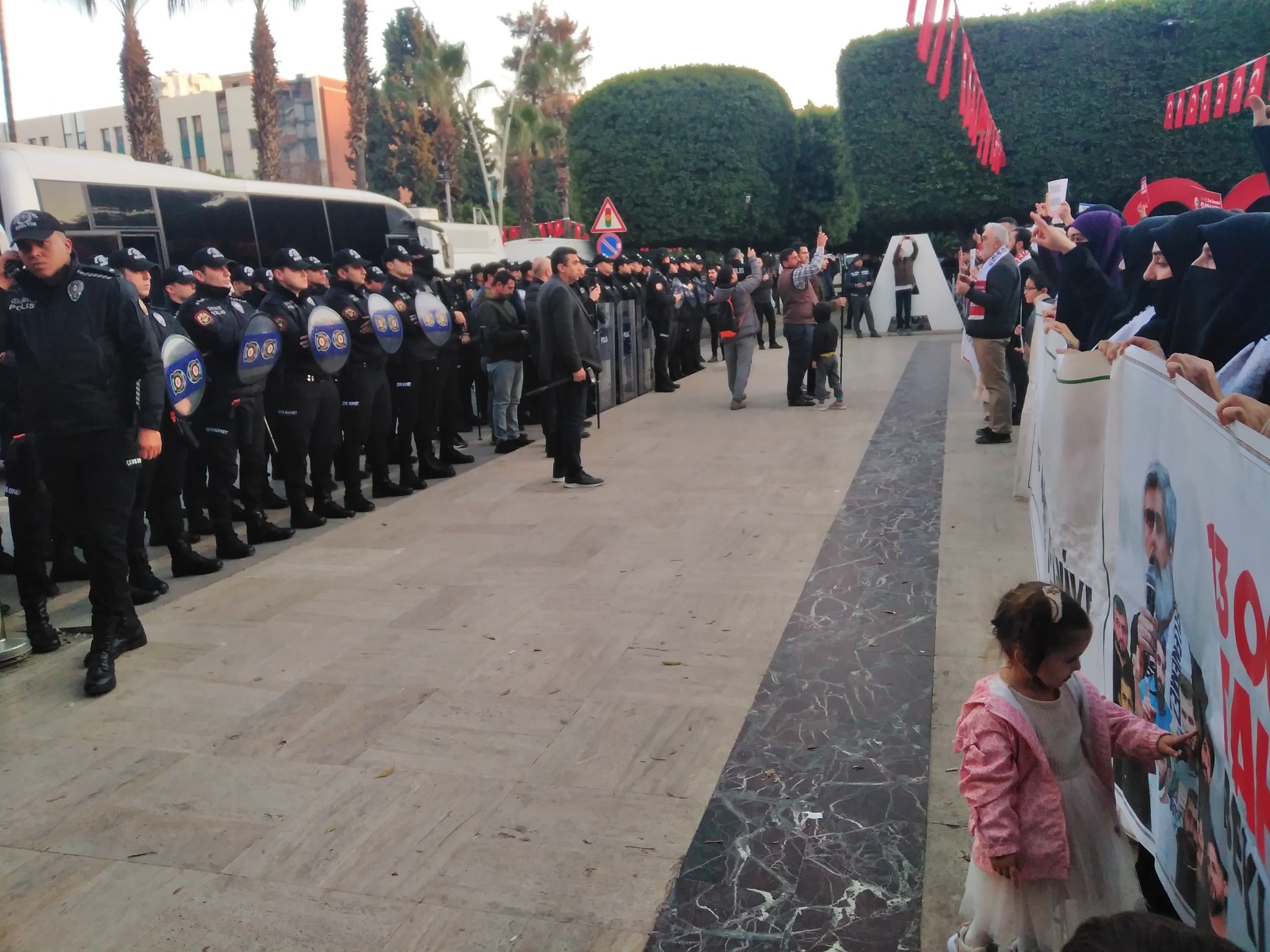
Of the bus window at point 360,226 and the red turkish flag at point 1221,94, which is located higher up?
the red turkish flag at point 1221,94

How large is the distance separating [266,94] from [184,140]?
52254 mm

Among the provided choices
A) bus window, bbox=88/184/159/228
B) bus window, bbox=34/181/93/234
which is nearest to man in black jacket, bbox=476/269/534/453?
bus window, bbox=34/181/93/234

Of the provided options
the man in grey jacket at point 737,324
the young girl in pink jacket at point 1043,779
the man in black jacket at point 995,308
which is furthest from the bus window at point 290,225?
the young girl in pink jacket at point 1043,779

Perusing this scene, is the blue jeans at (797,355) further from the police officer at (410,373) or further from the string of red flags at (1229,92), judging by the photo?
the string of red flags at (1229,92)

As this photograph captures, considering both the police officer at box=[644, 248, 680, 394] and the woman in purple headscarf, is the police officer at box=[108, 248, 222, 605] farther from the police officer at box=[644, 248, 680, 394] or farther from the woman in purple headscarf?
the police officer at box=[644, 248, 680, 394]

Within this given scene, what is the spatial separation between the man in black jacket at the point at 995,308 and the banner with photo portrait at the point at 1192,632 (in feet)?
19.5

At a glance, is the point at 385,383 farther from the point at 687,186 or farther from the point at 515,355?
the point at 687,186

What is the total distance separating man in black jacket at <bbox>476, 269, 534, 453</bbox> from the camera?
10.5m

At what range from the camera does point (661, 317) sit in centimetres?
1508

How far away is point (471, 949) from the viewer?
2963 mm

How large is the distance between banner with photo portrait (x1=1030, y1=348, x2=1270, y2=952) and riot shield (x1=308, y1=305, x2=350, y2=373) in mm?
5522

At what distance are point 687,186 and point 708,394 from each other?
17608 mm

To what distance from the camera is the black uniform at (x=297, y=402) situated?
7.54m

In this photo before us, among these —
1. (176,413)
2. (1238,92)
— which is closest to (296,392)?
(176,413)
